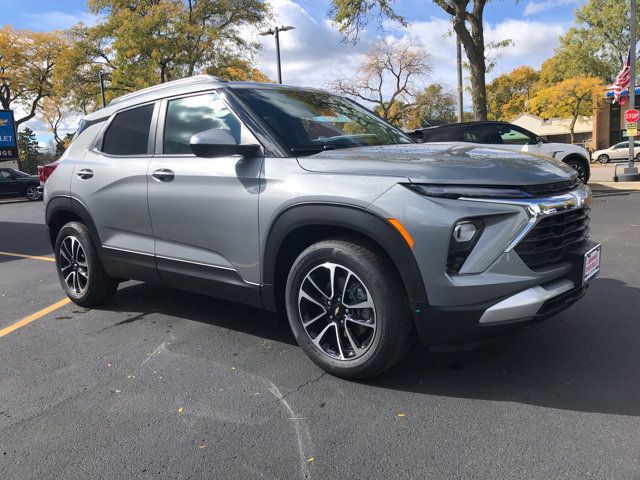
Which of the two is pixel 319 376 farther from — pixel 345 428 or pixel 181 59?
pixel 181 59

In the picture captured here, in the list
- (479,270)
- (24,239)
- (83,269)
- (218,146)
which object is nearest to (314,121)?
(218,146)

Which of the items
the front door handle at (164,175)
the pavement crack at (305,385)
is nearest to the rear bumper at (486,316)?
the pavement crack at (305,385)

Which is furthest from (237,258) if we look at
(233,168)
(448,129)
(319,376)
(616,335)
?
(448,129)

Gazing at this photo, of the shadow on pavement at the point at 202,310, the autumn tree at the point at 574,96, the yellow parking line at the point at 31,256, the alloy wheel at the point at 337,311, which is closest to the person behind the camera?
the alloy wheel at the point at 337,311

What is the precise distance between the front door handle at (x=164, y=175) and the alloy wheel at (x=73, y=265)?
4.40ft

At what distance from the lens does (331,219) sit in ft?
9.69

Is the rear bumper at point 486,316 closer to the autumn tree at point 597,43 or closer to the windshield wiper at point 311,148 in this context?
the windshield wiper at point 311,148

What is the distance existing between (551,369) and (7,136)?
32.2 m

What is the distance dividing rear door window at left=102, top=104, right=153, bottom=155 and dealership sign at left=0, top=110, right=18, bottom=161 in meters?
28.9

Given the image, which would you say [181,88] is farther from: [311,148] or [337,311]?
[337,311]

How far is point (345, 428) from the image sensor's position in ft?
8.75

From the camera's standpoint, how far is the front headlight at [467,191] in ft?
8.70

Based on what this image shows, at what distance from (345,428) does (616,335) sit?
7.06 ft

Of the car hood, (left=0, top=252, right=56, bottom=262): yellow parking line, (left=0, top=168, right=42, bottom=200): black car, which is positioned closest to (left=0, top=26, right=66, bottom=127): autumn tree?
(left=0, top=168, right=42, bottom=200): black car
